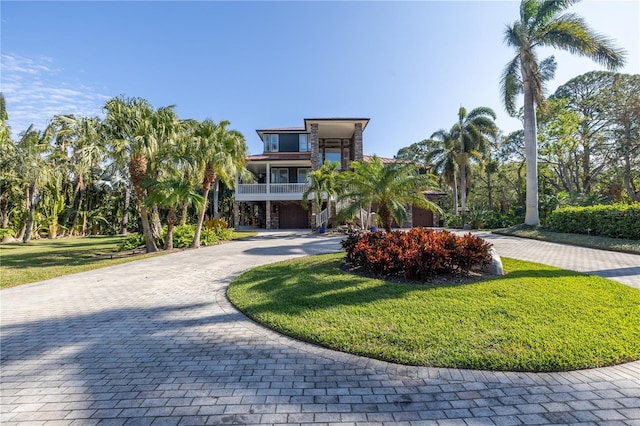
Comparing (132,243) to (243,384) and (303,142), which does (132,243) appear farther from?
(303,142)

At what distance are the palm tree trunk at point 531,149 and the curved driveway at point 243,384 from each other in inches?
622

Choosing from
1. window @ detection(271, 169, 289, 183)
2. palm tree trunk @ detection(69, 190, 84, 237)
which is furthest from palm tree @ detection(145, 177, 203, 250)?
palm tree trunk @ detection(69, 190, 84, 237)

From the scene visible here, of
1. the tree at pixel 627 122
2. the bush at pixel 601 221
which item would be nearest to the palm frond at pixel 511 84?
the bush at pixel 601 221

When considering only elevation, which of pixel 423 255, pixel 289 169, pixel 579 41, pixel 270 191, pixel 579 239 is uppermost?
pixel 579 41

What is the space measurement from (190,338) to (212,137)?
11.7m

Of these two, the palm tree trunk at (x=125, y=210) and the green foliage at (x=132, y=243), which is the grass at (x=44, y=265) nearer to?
the green foliage at (x=132, y=243)

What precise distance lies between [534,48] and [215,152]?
704 inches

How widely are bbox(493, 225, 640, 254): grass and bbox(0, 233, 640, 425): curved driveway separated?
32.4 ft

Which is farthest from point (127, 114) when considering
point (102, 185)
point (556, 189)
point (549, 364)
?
point (556, 189)

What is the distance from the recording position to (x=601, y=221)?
12852 millimetres

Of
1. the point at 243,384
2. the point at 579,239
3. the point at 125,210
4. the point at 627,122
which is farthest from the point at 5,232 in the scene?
the point at 627,122

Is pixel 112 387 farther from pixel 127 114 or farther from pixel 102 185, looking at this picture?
pixel 102 185

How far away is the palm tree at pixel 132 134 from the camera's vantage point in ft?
39.8

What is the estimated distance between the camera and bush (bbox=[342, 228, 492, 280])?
6.22 metres
